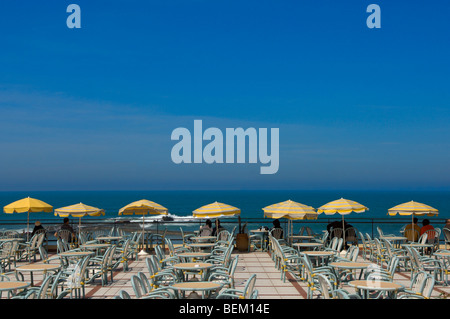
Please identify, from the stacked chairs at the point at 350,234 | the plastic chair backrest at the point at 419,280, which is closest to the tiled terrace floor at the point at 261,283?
the plastic chair backrest at the point at 419,280

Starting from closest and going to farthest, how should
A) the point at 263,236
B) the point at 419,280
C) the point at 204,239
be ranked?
the point at 419,280, the point at 204,239, the point at 263,236

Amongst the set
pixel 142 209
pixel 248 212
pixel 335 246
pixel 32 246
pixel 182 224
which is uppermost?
pixel 142 209

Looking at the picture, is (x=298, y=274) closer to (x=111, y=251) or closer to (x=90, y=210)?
(x=111, y=251)

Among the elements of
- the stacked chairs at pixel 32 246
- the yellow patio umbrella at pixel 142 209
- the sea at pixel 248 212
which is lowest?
the sea at pixel 248 212

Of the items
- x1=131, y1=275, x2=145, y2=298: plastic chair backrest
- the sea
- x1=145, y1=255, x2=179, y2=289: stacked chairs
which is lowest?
the sea

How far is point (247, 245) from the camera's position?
1485 centimetres

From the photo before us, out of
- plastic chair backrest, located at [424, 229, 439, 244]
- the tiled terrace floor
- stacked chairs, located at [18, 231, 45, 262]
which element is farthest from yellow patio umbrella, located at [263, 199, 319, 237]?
stacked chairs, located at [18, 231, 45, 262]

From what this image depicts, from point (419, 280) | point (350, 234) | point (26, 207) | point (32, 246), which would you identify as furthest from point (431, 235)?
point (26, 207)

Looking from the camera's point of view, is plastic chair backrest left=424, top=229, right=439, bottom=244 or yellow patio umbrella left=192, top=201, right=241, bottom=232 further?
yellow patio umbrella left=192, top=201, right=241, bottom=232

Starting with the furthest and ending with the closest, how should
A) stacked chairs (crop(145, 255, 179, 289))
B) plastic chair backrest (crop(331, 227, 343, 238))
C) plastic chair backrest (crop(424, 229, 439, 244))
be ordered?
plastic chair backrest (crop(331, 227, 343, 238)) < plastic chair backrest (crop(424, 229, 439, 244)) < stacked chairs (crop(145, 255, 179, 289))

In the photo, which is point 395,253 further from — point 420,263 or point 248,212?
point 248,212

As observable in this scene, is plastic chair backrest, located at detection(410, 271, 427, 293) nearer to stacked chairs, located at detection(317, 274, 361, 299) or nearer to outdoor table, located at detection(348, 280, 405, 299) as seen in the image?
outdoor table, located at detection(348, 280, 405, 299)

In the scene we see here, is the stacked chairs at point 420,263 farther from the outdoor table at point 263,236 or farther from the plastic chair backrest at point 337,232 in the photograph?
the outdoor table at point 263,236

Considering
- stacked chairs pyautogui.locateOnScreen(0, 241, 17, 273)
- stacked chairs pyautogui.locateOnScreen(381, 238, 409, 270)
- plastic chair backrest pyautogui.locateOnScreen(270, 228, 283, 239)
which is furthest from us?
plastic chair backrest pyautogui.locateOnScreen(270, 228, 283, 239)
